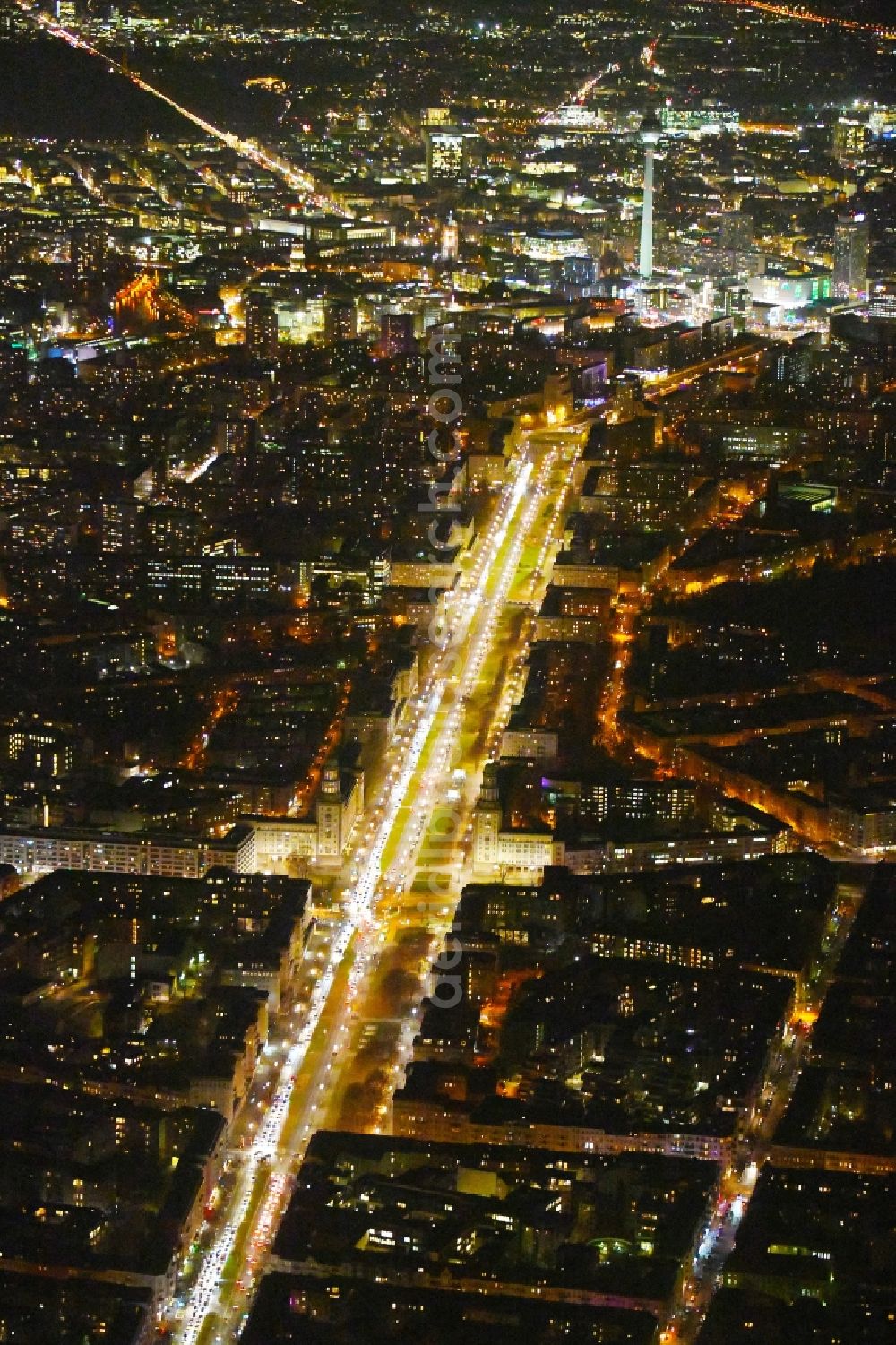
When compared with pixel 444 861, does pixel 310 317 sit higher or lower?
lower

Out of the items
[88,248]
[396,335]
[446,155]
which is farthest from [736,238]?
[88,248]

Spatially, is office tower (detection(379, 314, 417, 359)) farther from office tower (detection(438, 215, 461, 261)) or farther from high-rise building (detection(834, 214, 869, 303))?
high-rise building (detection(834, 214, 869, 303))

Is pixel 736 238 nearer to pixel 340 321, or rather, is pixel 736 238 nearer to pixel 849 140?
pixel 849 140

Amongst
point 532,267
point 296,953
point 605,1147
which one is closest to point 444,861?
point 296,953

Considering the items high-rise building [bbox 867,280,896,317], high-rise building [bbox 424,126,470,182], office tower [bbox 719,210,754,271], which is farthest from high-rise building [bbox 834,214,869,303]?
high-rise building [bbox 424,126,470,182]

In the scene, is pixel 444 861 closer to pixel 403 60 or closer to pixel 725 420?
pixel 725 420

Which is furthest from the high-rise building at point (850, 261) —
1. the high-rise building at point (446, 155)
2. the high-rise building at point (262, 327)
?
the high-rise building at point (262, 327)
